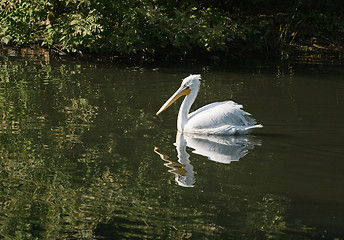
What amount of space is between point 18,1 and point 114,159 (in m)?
7.98

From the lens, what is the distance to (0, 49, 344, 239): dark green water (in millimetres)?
5895

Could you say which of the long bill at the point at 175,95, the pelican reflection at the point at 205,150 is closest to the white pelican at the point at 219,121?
the pelican reflection at the point at 205,150

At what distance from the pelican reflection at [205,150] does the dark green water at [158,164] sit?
2cm

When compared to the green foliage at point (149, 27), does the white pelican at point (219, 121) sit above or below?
below

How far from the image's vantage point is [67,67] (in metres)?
13.7

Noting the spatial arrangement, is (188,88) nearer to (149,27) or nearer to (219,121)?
(219,121)

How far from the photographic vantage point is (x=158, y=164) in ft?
25.0

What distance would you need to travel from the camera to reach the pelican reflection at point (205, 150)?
7.36 m

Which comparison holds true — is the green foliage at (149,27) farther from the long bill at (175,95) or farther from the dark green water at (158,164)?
the long bill at (175,95)

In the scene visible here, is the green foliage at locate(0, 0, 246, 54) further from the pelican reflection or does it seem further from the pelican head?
the pelican reflection

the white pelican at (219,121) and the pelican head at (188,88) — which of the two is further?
the pelican head at (188,88)

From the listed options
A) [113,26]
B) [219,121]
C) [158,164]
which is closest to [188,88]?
[219,121]

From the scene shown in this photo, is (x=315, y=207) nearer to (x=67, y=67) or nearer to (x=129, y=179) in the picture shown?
(x=129, y=179)

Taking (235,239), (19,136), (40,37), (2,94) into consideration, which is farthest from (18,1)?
(235,239)
